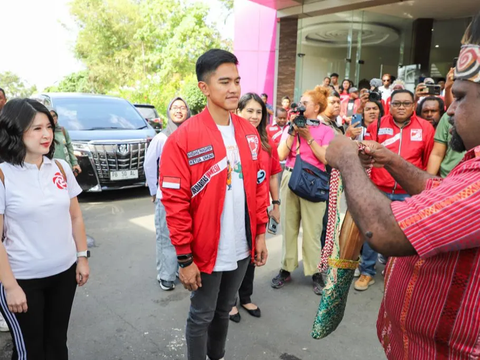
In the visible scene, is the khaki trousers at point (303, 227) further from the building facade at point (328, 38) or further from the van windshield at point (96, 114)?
the building facade at point (328, 38)

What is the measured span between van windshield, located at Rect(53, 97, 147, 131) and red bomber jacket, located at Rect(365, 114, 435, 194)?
5657mm

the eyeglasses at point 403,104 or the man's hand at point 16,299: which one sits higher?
the eyeglasses at point 403,104

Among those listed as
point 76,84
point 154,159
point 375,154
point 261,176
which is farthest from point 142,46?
point 375,154

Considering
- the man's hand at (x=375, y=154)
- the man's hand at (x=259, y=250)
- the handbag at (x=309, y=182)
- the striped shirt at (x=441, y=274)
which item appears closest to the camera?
the striped shirt at (x=441, y=274)

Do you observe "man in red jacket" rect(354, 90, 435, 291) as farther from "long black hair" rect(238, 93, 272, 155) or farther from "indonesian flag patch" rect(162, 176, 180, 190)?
"indonesian flag patch" rect(162, 176, 180, 190)

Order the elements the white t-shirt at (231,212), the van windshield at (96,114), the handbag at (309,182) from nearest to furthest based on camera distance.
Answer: the white t-shirt at (231,212), the handbag at (309,182), the van windshield at (96,114)

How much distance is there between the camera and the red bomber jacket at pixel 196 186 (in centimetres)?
213

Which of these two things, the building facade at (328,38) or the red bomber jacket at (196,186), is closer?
the red bomber jacket at (196,186)

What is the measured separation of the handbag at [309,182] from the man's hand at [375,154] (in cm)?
209

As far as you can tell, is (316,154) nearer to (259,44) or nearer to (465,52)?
(465,52)

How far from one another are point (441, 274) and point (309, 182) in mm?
2582

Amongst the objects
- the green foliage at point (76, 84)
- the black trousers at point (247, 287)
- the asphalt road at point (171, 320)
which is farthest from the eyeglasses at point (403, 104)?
the green foliage at point (76, 84)

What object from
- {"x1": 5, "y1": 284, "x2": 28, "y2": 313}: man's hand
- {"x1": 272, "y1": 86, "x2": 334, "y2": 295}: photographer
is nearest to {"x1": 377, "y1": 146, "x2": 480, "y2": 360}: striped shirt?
{"x1": 5, "y1": 284, "x2": 28, "y2": 313}: man's hand

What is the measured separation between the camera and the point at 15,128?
2061 millimetres
